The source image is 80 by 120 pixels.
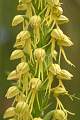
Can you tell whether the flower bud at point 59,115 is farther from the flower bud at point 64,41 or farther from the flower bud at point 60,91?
the flower bud at point 64,41

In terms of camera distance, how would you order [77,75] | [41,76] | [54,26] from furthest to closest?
[77,75], [54,26], [41,76]

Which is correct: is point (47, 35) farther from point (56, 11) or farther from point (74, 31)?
point (74, 31)

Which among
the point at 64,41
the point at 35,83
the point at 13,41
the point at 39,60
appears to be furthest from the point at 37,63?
the point at 13,41

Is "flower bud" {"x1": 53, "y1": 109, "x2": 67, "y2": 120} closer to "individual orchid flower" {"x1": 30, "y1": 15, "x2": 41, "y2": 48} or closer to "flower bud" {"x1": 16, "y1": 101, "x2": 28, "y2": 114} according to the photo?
"flower bud" {"x1": 16, "y1": 101, "x2": 28, "y2": 114}

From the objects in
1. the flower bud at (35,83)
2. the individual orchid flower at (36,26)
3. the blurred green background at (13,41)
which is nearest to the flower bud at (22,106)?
the flower bud at (35,83)

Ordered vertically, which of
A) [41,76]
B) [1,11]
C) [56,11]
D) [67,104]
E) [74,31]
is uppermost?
[56,11]

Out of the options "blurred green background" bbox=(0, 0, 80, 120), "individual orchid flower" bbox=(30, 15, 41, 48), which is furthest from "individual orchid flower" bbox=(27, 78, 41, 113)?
"blurred green background" bbox=(0, 0, 80, 120)

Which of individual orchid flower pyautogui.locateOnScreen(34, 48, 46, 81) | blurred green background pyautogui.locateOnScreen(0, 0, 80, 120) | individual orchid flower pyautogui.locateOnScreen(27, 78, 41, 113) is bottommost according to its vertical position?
blurred green background pyautogui.locateOnScreen(0, 0, 80, 120)

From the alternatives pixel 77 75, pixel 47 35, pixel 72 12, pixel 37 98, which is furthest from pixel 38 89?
pixel 72 12
